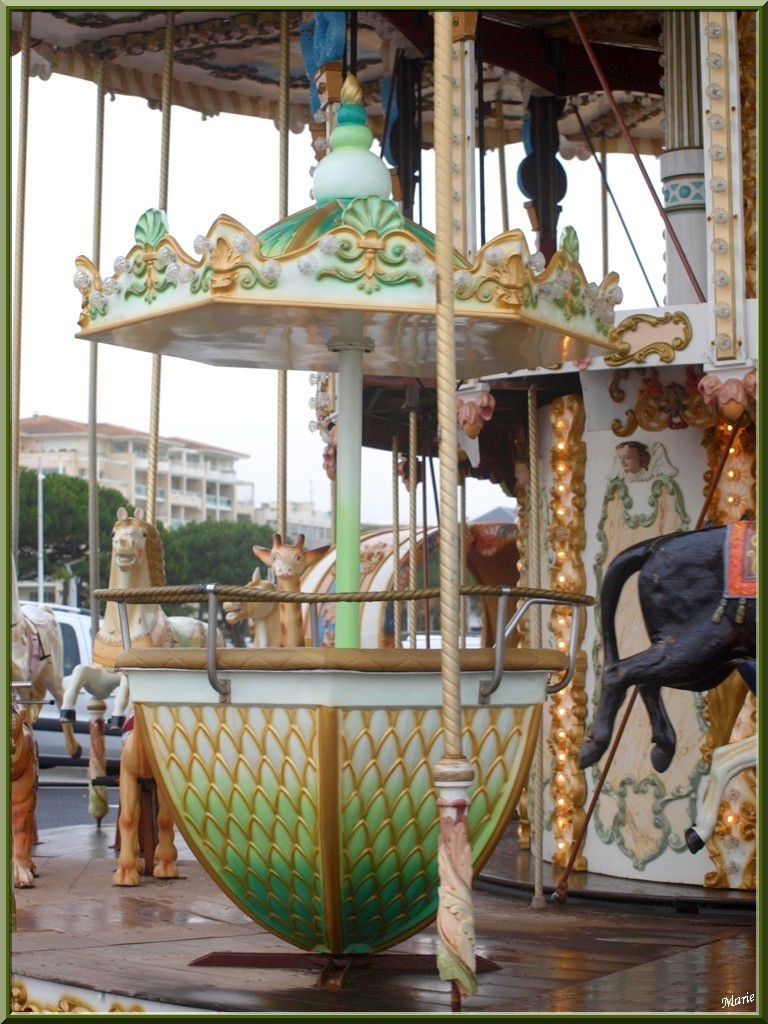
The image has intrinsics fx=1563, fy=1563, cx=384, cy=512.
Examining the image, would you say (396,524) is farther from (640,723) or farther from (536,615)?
(640,723)

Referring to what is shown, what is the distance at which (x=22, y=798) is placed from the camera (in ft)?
26.6

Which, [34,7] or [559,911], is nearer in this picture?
[34,7]

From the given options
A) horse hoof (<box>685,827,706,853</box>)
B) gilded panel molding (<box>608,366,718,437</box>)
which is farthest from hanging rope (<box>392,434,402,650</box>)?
horse hoof (<box>685,827,706,853</box>)

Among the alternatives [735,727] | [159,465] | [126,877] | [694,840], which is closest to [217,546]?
[159,465]

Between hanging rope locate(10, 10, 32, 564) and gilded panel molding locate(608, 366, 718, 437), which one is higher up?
hanging rope locate(10, 10, 32, 564)

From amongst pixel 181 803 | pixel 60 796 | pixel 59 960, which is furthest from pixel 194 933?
pixel 60 796

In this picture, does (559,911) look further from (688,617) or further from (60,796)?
(60,796)

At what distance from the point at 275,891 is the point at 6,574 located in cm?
145

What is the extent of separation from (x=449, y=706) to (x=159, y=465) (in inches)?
3005

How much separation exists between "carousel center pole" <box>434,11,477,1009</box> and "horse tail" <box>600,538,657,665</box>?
110 inches

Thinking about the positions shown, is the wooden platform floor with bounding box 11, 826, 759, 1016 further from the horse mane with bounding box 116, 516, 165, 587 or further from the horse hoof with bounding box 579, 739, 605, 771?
the horse mane with bounding box 116, 516, 165, 587

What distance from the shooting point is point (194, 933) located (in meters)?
6.71

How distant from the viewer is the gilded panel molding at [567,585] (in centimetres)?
884

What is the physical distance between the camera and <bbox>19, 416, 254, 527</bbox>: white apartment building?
72125 mm
